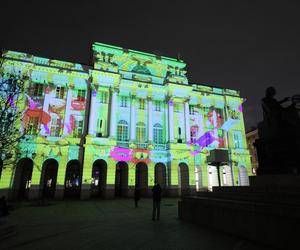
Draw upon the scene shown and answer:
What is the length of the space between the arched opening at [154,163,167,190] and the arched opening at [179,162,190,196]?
9.21ft

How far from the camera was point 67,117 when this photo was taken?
26.6 meters

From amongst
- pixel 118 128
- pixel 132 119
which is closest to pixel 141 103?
pixel 132 119

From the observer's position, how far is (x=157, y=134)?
30250mm

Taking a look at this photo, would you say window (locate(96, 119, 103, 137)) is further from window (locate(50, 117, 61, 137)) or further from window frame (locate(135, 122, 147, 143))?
window frame (locate(135, 122, 147, 143))

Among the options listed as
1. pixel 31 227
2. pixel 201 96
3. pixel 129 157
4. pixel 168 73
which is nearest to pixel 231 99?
pixel 201 96

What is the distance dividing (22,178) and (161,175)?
791 inches

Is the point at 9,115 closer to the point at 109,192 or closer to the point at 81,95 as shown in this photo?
the point at 109,192

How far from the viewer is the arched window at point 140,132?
29.3 m

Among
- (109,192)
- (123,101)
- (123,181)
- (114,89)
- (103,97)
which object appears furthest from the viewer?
(123,101)

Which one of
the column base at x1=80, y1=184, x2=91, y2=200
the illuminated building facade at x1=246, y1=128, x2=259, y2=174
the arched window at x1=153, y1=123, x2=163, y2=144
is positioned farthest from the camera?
the illuminated building facade at x1=246, y1=128, x2=259, y2=174

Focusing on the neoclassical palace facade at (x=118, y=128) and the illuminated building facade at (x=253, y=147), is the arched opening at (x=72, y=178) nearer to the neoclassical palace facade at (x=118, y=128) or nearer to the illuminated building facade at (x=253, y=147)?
the neoclassical palace facade at (x=118, y=128)

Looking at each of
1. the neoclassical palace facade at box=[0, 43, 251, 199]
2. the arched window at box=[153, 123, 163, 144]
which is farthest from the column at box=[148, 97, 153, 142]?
the arched window at box=[153, 123, 163, 144]

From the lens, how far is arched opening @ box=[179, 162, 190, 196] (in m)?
28.7

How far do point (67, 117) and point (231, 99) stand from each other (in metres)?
28.4
